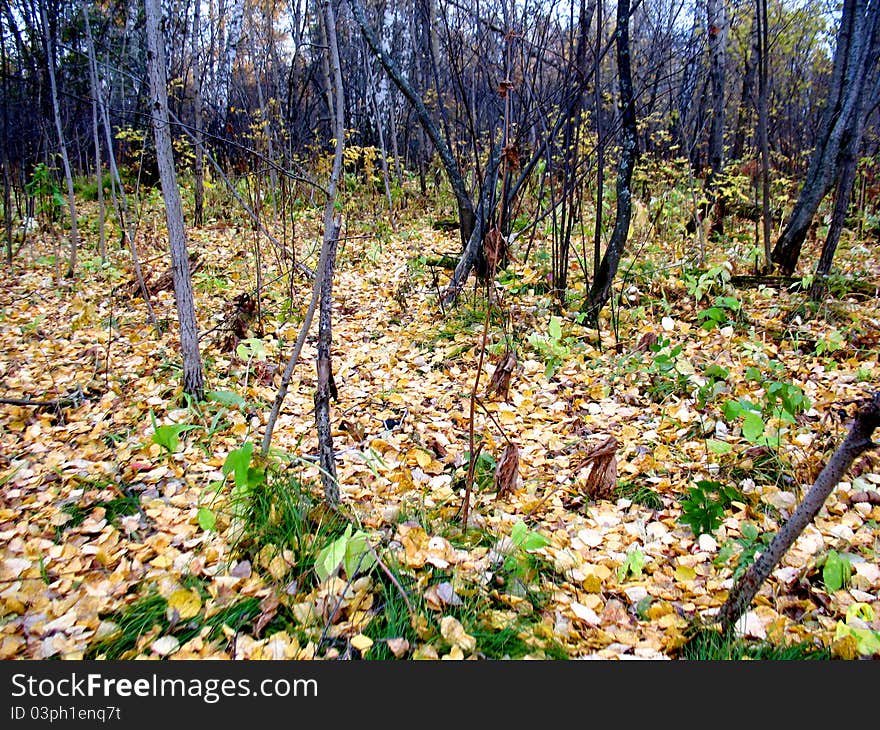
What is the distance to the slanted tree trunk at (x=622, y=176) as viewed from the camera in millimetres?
3842

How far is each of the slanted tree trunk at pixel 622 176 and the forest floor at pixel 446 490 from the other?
27 cm

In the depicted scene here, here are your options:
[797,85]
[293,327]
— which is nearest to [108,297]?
[293,327]

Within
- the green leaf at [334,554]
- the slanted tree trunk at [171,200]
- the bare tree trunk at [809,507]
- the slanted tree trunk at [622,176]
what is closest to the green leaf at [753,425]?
the bare tree trunk at [809,507]

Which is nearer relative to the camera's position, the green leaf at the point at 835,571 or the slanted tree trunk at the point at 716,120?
the green leaf at the point at 835,571

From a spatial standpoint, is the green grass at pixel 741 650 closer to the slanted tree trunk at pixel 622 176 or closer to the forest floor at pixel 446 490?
the forest floor at pixel 446 490

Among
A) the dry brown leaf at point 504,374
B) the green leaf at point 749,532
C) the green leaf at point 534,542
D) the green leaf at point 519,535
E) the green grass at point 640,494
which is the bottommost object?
the green grass at point 640,494

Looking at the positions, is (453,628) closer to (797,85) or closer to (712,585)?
Result: (712,585)

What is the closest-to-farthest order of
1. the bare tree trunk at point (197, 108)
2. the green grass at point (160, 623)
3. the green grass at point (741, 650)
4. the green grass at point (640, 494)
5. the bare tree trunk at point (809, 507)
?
the bare tree trunk at point (809, 507), the green grass at point (741, 650), the green grass at point (160, 623), the green grass at point (640, 494), the bare tree trunk at point (197, 108)

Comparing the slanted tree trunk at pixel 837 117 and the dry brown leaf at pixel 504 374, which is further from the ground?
the slanted tree trunk at pixel 837 117

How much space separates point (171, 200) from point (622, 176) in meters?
3.14

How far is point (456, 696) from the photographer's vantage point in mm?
1476

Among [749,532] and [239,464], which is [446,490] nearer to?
[239,464]

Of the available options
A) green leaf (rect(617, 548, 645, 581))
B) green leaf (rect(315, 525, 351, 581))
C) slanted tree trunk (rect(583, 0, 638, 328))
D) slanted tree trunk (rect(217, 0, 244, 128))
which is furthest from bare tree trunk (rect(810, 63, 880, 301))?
slanted tree trunk (rect(217, 0, 244, 128))

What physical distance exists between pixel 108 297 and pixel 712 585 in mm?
5722
